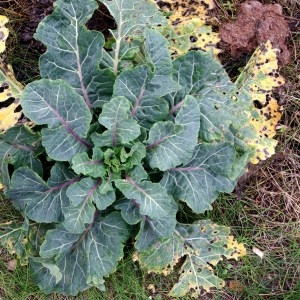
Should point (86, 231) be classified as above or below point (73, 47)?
below

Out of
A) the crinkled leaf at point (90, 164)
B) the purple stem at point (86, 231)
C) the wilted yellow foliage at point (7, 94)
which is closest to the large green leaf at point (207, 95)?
the crinkled leaf at point (90, 164)

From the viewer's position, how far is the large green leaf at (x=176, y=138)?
2.37 meters

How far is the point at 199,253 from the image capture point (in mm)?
2924

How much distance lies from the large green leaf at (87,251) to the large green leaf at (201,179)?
343 millimetres

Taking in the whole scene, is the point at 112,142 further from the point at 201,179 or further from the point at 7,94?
the point at 7,94

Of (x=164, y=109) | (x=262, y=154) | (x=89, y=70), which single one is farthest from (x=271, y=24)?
(x=89, y=70)

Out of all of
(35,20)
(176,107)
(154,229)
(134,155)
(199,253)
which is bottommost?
(199,253)

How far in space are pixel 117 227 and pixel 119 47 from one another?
0.92 metres

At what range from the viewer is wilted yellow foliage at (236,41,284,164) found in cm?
284

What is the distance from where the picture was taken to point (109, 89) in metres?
2.49

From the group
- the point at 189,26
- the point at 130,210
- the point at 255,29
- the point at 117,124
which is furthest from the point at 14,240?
the point at 255,29

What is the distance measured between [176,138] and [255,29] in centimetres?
96

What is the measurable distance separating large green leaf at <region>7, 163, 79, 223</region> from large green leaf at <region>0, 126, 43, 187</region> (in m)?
0.09

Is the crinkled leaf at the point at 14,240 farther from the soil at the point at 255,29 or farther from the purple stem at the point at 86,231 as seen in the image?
the soil at the point at 255,29
